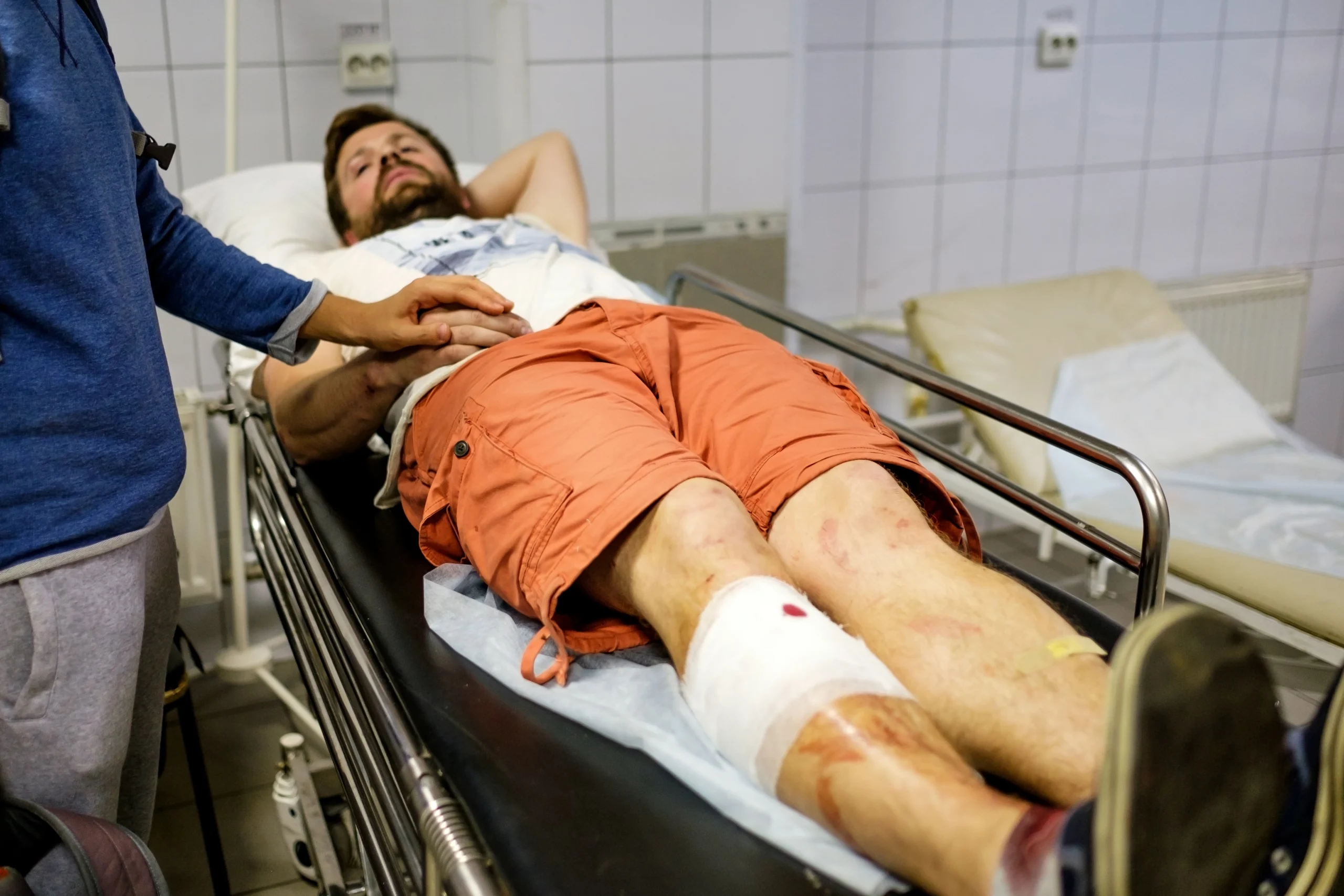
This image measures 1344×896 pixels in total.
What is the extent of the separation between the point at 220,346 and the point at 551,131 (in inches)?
29.3

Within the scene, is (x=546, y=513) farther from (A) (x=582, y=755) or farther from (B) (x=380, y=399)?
(B) (x=380, y=399)

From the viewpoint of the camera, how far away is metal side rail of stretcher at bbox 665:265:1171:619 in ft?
3.66

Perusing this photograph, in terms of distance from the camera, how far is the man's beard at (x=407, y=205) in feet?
6.32

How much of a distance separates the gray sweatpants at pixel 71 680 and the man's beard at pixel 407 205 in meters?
0.90

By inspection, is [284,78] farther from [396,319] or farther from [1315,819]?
[1315,819]

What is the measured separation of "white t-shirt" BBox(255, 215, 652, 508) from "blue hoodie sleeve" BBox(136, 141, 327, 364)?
212 millimetres

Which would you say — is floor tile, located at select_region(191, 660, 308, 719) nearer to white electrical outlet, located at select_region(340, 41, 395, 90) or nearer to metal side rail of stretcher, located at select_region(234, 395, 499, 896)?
metal side rail of stretcher, located at select_region(234, 395, 499, 896)

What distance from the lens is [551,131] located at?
2.08 meters

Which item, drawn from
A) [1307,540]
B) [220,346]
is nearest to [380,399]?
[220,346]

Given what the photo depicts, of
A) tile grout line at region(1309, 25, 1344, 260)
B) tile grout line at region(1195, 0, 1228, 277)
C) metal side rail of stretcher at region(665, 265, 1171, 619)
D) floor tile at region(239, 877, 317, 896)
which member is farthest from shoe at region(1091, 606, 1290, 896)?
tile grout line at region(1309, 25, 1344, 260)

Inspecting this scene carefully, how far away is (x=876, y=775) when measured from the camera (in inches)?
30.5

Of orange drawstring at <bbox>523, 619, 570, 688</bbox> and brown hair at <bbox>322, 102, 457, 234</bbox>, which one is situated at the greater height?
brown hair at <bbox>322, 102, 457, 234</bbox>

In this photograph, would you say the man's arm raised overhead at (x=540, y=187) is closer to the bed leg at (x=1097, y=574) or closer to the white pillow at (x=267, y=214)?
the white pillow at (x=267, y=214)

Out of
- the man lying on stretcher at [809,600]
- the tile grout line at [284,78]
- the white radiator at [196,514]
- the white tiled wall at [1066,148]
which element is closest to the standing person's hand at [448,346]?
the man lying on stretcher at [809,600]
